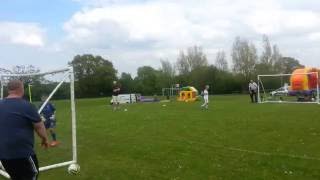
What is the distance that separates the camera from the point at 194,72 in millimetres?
92938

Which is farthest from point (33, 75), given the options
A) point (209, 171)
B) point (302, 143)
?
point (302, 143)

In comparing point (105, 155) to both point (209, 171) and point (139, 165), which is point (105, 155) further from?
point (209, 171)

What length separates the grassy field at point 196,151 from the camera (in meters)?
11.3

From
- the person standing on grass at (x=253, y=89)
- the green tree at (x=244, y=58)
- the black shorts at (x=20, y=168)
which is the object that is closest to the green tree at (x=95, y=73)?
the green tree at (x=244, y=58)

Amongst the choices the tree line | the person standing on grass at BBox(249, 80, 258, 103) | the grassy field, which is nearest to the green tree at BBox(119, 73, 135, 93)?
the tree line

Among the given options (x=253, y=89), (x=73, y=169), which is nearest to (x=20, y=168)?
(x=73, y=169)

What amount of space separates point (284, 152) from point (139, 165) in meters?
3.96

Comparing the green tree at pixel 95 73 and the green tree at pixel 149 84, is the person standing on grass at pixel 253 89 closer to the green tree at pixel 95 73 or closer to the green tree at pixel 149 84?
the green tree at pixel 149 84

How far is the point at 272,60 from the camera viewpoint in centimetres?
9675

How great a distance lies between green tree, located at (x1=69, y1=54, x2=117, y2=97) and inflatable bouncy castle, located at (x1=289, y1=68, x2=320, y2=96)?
5501 centimetres

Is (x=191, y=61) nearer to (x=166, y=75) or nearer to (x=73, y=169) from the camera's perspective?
(x=166, y=75)

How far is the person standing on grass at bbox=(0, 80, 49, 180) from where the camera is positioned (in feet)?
23.5

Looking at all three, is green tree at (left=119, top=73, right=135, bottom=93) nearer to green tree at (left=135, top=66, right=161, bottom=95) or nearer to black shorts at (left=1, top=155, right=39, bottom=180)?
green tree at (left=135, top=66, right=161, bottom=95)

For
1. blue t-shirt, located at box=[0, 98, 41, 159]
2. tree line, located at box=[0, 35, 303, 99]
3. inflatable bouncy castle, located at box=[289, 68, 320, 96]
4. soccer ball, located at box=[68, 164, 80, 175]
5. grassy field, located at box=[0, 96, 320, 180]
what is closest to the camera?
blue t-shirt, located at box=[0, 98, 41, 159]
